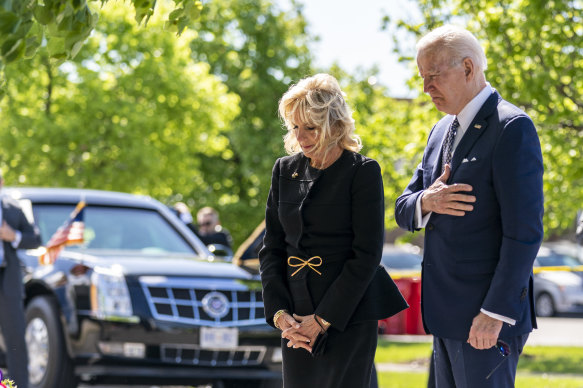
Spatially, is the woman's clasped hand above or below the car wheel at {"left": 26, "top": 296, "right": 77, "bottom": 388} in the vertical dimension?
above

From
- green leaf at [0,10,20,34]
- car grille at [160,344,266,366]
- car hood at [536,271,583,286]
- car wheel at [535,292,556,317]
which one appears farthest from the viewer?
car wheel at [535,292,556,317]

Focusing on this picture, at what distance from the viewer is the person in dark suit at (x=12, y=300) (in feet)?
26.0

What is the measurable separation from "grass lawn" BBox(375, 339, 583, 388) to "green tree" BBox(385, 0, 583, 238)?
7.93ft

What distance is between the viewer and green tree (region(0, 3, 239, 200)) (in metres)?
26.0

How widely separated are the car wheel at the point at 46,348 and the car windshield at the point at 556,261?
2374cm

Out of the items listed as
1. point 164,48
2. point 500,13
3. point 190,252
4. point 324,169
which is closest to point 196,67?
point 164,48

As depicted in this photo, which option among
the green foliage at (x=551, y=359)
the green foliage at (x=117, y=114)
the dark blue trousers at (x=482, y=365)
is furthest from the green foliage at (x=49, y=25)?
the green foliage at (x=117, y=114)

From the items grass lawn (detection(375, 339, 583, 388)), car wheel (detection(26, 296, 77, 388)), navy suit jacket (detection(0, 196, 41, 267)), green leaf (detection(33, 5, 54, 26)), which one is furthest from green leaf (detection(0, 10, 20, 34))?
grass lawn (detection(375, 339, 583, 388))

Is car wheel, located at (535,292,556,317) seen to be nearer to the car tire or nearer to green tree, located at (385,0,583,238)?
green tree, located at (385,0,583,238)

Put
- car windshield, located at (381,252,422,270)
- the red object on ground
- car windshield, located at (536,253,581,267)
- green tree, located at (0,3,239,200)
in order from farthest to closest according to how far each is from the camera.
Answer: car windshield, located at (536,253,581,267)
car windshield, located at (381,252,422,270)
green tree, located at (0,3,239,200)
the red object on ground

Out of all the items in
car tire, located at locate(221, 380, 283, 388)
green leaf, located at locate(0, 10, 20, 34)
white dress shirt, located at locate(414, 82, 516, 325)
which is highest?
green leaf, located at locate(0, 10, 20, 34)

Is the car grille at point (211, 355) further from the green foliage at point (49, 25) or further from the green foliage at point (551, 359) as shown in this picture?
the green foliage at point (551, 359)

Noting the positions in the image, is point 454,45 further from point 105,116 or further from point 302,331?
point 105,116

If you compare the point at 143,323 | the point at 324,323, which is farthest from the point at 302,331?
the point at 143,323
